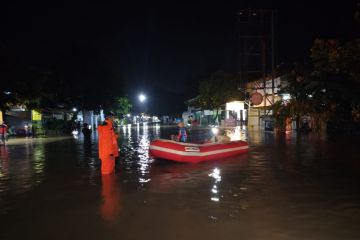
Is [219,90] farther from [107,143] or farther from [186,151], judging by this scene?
[107,143]

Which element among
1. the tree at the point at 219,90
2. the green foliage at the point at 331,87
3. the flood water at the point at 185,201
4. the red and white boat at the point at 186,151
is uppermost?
the tree at the point at 219,90

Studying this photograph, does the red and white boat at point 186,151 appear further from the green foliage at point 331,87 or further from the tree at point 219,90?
the tree at point 219,90

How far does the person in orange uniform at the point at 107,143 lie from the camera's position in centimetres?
1273

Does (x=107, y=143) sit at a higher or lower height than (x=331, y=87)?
lower

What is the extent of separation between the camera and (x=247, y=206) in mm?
Result: 8766

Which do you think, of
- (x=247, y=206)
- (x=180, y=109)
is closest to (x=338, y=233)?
(x=247, y=206)

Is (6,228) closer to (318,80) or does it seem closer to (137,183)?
(137,183)

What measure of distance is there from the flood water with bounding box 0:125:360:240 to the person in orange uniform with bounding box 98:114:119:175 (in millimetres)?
481

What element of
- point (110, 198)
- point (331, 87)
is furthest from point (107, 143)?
point (331, 87)

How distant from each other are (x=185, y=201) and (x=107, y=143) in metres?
4.24

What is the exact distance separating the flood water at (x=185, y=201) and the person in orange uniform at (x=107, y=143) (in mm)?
481

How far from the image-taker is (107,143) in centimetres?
1274

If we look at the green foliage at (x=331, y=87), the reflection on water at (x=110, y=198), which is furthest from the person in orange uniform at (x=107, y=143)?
the green foliage at (x=331, y=87)

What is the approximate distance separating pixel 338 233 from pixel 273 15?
3440cm
